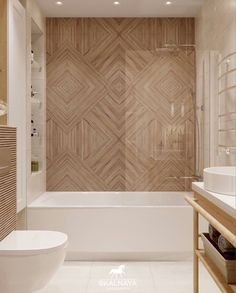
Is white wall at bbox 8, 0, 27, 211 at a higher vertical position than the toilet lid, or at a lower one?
higher

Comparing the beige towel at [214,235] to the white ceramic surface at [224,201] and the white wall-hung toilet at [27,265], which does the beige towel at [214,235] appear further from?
the white wall-hung toilet at [27,265]

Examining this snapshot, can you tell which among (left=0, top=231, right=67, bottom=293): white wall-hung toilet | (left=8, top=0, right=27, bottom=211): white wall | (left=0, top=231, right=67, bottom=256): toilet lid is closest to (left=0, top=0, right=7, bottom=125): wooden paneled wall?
(left=8, top=0, right=27, bottom=211): white wall

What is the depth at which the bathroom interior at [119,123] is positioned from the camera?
360cm

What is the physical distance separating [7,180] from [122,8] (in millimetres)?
2425

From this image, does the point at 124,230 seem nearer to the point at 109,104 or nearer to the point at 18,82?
the point at 109,104

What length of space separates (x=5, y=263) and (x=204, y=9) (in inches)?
128

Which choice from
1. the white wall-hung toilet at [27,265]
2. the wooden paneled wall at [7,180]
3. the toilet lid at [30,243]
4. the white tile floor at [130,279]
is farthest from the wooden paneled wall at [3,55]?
the white tile floor at [130,279]

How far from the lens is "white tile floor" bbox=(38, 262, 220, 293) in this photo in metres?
2.99

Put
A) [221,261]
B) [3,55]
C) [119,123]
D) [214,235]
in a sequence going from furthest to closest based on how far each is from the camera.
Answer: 1. [119,123]
2. [3,55]
3. [214,235]
4. [221,261]

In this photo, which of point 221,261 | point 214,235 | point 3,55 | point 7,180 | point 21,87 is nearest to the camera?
point 221,261

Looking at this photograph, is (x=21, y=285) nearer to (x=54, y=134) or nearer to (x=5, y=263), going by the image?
(x=5, y=263)

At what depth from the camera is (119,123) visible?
4.57 meters

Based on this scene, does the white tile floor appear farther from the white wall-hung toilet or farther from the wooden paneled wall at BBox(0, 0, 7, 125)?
the wooden paneled wall at BBox(0, 0, 7, 125)

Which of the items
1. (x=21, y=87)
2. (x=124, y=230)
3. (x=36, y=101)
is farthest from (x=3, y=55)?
(x=124, y=230)
